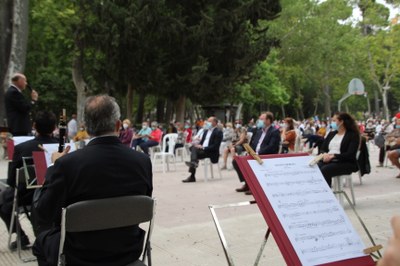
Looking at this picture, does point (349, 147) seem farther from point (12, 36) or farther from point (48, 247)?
point (12, 36)

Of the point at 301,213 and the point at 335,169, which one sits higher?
the point at 301,213

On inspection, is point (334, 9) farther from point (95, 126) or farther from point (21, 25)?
point (95, 126)

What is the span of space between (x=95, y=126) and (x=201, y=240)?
295cm

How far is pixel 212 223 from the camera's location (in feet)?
20.8

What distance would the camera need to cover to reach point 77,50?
1022 inches

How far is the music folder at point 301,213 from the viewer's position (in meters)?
2.99

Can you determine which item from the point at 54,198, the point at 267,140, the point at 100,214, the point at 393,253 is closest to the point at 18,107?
the point at 54,198

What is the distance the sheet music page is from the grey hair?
3.26 ft

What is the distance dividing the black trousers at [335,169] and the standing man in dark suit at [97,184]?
4.70 metres

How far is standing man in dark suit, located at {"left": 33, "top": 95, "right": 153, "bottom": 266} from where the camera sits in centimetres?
277

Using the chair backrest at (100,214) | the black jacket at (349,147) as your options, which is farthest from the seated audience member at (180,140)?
the chair backrest at (100,214)

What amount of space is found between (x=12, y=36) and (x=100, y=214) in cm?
1178

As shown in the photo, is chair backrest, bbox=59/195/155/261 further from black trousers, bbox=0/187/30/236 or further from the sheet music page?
black trousers, bbox=0/187/30/236

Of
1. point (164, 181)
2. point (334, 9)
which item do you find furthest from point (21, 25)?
point (334, 9)
